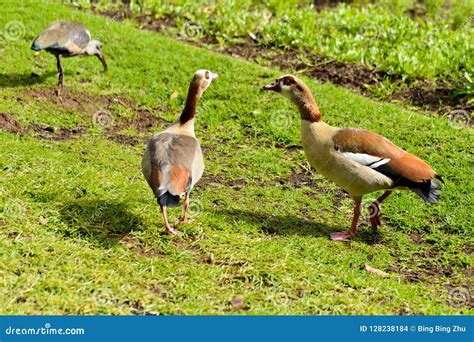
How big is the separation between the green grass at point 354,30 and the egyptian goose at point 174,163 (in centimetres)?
441

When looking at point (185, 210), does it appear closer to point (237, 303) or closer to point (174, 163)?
point (174, 163)

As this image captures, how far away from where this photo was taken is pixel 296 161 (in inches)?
302

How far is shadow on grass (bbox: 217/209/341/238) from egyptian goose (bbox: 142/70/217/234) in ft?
1.85

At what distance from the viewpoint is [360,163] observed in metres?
5.88

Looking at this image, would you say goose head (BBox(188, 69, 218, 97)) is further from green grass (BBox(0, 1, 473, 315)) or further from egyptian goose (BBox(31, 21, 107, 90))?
egyptian goose (BBox(31, 21, 107, 90))

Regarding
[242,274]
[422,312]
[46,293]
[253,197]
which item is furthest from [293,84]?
[46,293]

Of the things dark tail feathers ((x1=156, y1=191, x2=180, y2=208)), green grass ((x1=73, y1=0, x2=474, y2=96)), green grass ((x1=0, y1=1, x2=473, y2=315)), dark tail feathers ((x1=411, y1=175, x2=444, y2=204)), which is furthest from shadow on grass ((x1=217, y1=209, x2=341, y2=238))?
green grass ((x1=73, y1=0, x2=474, y2=96))

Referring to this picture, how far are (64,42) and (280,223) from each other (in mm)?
4266

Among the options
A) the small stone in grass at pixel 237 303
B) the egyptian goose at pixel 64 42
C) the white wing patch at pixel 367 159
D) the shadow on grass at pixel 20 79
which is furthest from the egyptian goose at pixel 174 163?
the shadow on grass at pixel 20 79

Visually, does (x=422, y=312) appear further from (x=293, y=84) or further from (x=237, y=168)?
(x=237, y=168)

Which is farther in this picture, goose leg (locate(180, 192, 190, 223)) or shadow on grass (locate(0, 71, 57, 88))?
shadow on grass (locate(0, 71, 57, 88))

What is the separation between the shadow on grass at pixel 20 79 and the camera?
8.77 meters

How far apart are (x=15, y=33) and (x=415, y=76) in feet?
19.3

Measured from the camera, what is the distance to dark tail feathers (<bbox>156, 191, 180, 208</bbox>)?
5.13 meters
